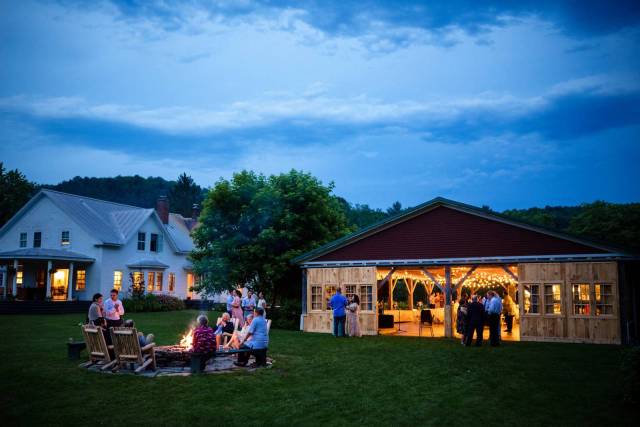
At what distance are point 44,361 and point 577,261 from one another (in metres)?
16.1

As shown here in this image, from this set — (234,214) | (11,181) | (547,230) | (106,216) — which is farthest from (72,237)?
(547,230)

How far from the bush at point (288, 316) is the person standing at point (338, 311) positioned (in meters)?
3.48

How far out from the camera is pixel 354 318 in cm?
2064

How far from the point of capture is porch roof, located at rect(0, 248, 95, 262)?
31656 millimetres

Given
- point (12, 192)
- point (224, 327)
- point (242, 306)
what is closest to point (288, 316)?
point (242, 306)

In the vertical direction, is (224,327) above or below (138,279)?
below

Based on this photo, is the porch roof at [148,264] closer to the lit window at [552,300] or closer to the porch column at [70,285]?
the porch column at [70,285]

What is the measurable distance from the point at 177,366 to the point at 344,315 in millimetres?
9056

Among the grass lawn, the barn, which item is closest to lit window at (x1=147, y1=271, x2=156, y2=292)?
the barn

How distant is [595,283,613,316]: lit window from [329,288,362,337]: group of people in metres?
8.20

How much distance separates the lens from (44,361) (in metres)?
12.7

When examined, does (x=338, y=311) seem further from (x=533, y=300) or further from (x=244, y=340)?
(x=244, y=340)

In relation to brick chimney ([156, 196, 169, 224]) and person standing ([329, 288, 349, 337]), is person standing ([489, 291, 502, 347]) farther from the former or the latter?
brick chimney ([156, 196, 169, 224])

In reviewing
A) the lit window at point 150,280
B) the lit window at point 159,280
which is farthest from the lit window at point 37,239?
the lit window at point 159,280
